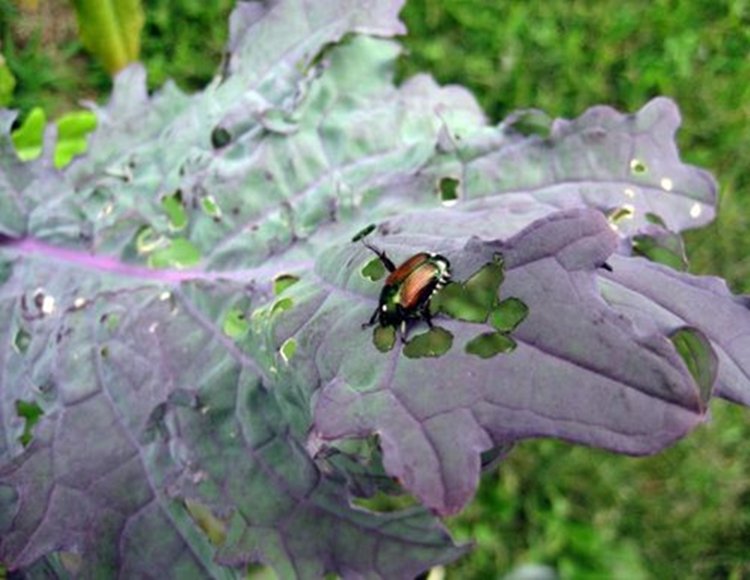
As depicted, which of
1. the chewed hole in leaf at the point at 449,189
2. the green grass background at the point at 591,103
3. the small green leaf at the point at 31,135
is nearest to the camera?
the chewed hole in leaf at the point at 449,189

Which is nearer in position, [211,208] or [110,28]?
[211,208]

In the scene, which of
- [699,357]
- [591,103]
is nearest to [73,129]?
[591,103]

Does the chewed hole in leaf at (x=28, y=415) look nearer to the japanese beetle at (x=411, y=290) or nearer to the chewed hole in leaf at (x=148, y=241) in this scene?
the chewed hole in leaf at (x=148, y=241)

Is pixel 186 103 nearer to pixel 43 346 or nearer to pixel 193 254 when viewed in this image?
pixel 193 254

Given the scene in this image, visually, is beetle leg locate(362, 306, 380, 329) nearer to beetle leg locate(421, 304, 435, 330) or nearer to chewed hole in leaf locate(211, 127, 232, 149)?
beetle leg locate(421, 304, 435, 330)

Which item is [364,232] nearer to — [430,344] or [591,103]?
[430,344]

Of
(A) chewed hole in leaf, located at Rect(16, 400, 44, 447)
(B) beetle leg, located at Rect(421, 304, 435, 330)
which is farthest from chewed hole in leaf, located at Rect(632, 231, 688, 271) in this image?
(A) chewed hole in leaf, located at Rect(16, 400, 44, 447)

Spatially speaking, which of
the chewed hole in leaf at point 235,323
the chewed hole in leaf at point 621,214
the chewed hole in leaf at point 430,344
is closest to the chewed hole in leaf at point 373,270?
the chewed hole in leaf at point 430,344
